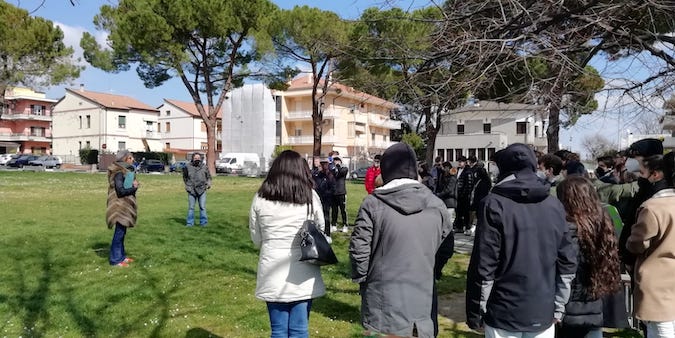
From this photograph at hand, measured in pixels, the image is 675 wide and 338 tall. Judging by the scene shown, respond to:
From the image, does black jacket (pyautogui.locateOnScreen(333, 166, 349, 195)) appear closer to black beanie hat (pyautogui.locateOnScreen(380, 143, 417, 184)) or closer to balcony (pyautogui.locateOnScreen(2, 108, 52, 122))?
black beanie hat (pyautogui.locateOnScreen(380, 143, 417, 184))

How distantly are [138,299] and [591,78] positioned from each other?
508 cm

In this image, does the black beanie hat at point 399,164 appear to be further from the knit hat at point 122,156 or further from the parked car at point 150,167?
the parked car at point 150,167

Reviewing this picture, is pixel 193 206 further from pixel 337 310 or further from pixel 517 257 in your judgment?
pixel 517 257

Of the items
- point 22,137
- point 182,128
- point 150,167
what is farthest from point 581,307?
point 22,137

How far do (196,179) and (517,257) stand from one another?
9.02 m

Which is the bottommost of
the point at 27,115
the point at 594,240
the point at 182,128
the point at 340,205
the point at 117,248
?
the point at 117,248

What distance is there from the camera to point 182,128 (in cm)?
6278

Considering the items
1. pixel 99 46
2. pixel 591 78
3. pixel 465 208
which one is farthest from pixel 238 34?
pixel 591 78

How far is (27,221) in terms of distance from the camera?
37.2 feet

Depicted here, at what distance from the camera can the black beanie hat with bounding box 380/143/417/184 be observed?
290 cm

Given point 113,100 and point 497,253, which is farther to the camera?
point 113,100

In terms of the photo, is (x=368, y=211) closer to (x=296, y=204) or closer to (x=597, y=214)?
(x=296, y=204)

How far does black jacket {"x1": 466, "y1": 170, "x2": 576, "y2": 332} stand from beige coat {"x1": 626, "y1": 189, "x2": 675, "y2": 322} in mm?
568

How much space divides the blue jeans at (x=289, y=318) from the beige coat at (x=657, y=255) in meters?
1.95
